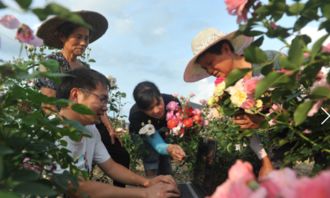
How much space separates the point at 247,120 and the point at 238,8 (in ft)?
2.73

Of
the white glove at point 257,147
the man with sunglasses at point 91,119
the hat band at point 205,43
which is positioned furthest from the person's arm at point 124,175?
the hat band at point 205,43

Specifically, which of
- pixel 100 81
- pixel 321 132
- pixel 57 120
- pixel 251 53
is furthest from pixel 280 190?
pixel 100 81

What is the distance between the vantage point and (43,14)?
2.54 ft

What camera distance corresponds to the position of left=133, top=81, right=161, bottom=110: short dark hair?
→ 3717 millimetres

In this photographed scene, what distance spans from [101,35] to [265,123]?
257 centimetres

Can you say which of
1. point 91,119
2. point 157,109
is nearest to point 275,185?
point 91,119

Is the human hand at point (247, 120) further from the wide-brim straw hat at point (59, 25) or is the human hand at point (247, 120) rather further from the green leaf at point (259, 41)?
the wide-brim straw hat at point (59, 25)

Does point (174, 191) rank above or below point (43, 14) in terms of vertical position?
below

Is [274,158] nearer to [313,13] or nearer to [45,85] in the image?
[313,13]

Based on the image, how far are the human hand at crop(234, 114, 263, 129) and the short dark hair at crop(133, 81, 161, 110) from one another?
1787mm

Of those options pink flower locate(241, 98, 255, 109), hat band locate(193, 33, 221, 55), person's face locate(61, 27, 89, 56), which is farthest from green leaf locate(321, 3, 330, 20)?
person's face locate(61, 27, 89, 56)

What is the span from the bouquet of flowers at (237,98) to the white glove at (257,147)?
25cm

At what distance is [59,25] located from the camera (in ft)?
10.3

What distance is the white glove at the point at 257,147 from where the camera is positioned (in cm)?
228
